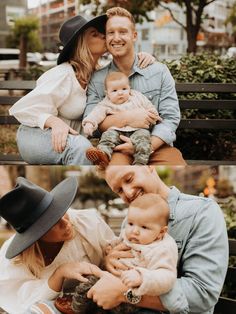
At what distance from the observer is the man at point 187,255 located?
8.17 ft

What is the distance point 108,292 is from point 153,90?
115 cm

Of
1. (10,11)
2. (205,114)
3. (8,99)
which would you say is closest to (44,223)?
(8,99)

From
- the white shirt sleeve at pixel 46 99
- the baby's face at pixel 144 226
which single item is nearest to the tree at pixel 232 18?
the white shirt sleeve at pixel 46 99

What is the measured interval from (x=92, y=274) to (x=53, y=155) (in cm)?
78

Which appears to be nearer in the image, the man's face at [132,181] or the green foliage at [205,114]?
the man's face at [132,181]

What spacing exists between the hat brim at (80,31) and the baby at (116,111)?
267 millimetres

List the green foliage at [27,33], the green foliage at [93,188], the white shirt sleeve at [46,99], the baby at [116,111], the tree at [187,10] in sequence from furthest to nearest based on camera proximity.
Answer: the tree at [187,10]
the green foliage at [27,33]
the white shirt sleeve at [46,99]
the baby at [116,111]
the green foliage at [93,188]

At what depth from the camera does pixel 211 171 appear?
3111 millimetres

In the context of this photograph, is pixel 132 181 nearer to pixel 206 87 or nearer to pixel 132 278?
pixel 132 278

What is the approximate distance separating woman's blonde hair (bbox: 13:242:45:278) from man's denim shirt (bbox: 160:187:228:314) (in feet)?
1.92

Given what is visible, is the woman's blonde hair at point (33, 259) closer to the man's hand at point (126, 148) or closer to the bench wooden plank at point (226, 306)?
the man's hand at point (126, 148)

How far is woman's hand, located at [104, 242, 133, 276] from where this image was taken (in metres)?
2.51

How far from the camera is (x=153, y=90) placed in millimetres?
3158

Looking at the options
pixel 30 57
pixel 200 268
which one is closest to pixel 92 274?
pixel 200 268
